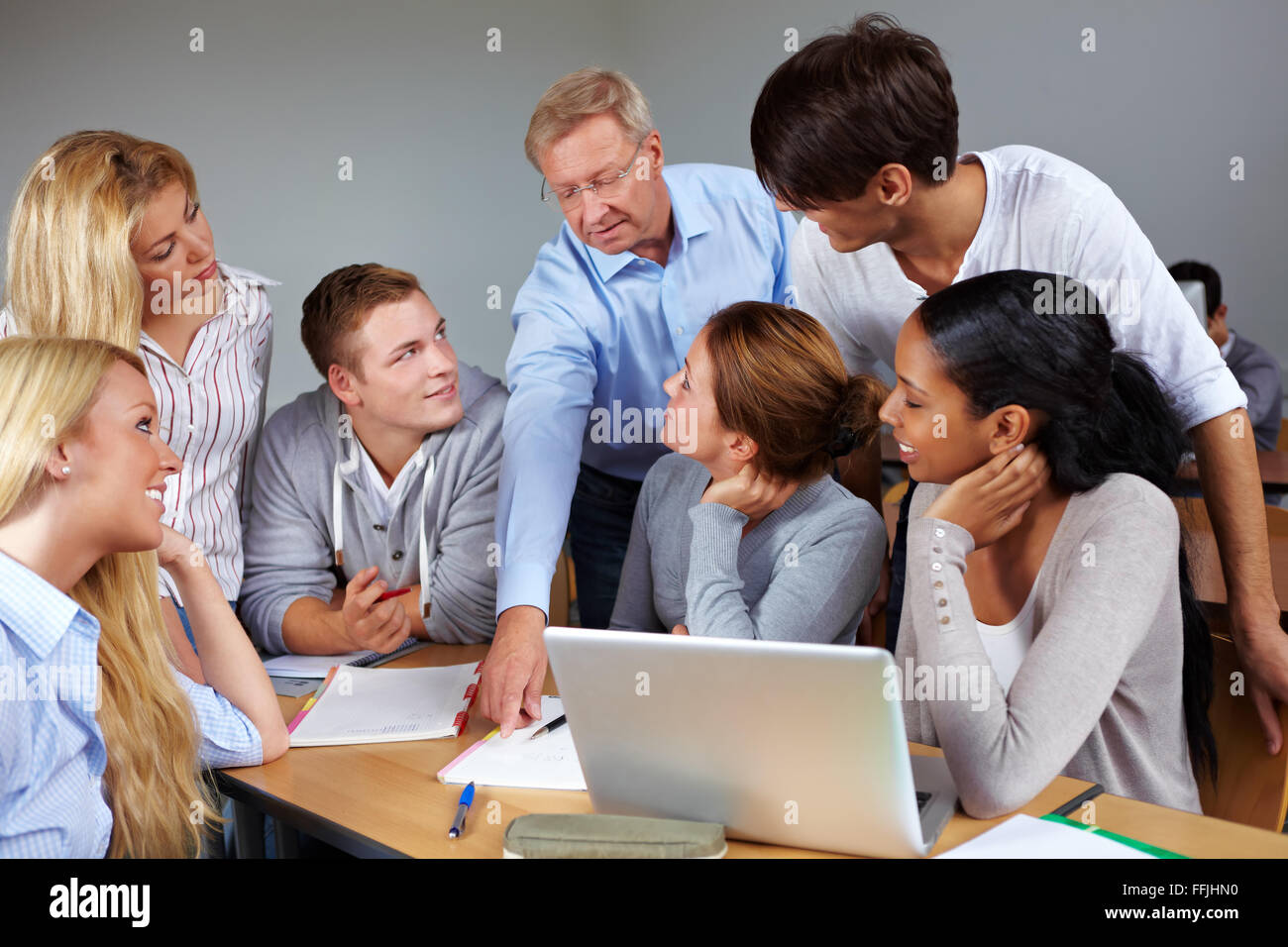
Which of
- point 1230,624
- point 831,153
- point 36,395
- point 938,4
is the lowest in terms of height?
point 1230,624

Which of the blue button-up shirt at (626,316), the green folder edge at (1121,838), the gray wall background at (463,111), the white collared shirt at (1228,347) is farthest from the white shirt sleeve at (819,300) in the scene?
the gray wall background at (463,111)

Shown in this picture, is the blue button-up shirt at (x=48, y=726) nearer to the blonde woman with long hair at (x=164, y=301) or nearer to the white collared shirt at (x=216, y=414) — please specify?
the blonde woman with long hair at (x=164, y=301)

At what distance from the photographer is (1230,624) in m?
1.70

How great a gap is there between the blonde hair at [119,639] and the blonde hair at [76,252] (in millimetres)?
334

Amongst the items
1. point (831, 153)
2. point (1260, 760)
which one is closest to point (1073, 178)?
point (831, 153)

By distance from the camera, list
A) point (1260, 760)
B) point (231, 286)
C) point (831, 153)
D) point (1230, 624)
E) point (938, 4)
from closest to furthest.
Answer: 1. point (1260, 760)
2. point (831, 153)
3. point (1230, 624)
4. point (231, 286)
5. point (938, 4)

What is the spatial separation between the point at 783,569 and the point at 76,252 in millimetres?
1215

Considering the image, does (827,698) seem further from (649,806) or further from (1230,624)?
(1230,624)

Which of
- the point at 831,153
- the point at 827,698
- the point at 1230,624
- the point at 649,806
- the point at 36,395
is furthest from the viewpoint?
the point at 1230,624

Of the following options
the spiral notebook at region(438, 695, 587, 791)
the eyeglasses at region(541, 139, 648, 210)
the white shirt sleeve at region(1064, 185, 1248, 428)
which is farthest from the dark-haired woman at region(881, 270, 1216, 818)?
the eyeglasses at region(541, 139, 648, 210)

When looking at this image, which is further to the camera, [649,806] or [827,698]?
[649,806]

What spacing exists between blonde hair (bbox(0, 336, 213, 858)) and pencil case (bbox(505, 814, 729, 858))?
52 cm

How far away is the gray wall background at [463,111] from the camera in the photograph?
12.8 ft

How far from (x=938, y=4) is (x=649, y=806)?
420cm
